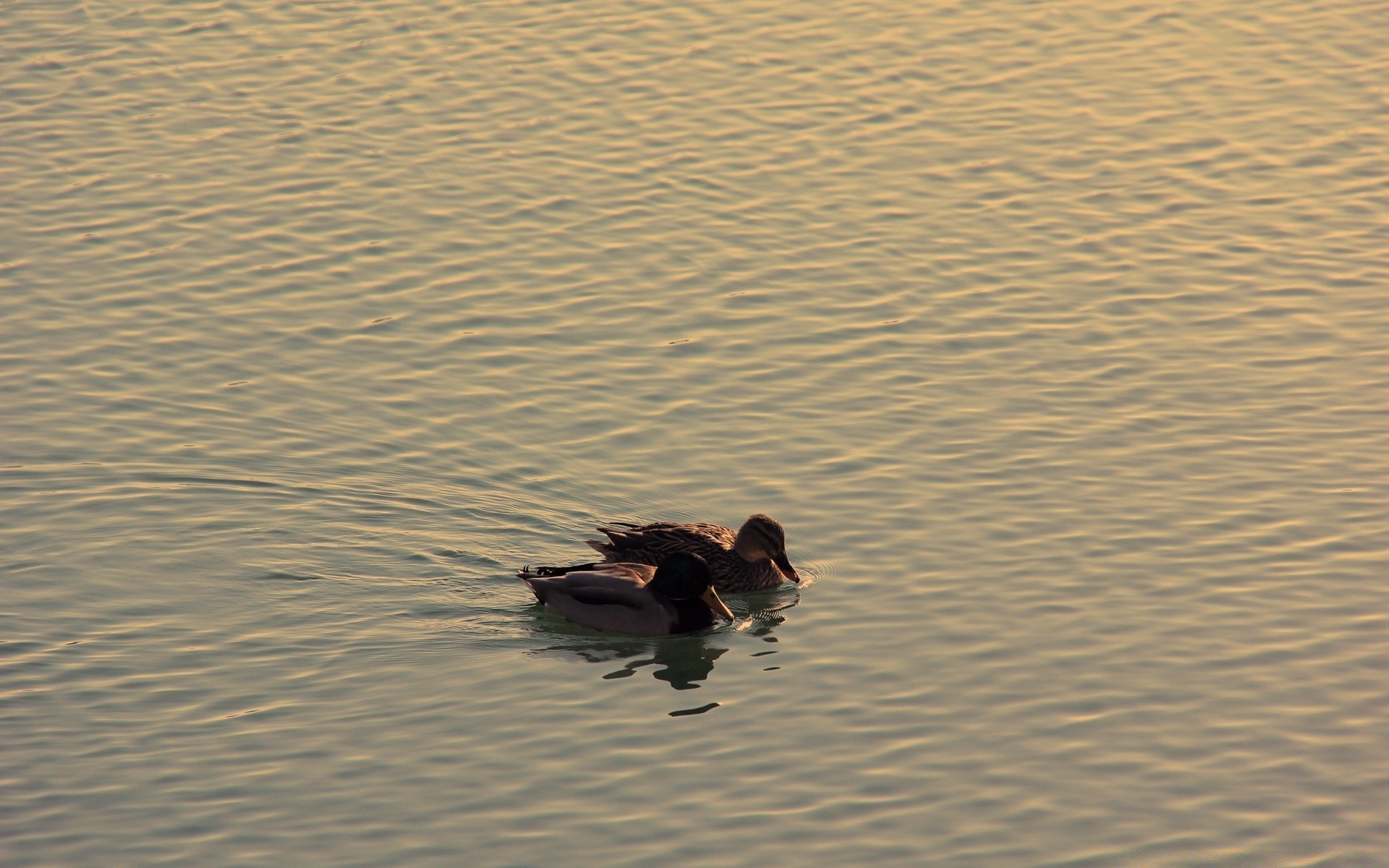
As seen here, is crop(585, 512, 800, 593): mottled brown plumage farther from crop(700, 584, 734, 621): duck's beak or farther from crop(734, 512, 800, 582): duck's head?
crop(700, 584, 734, 621): duck's beak

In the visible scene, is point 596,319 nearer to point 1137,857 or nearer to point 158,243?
point 158,243

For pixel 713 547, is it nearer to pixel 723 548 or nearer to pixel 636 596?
pixel 723 548

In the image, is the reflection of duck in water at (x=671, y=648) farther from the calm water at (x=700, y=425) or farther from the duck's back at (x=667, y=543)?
the duck's back at (x=667, y=543)

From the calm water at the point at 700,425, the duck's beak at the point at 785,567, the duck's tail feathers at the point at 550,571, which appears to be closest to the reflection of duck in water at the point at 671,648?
the calm water at the point at 700,425

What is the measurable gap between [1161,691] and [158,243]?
14.2m

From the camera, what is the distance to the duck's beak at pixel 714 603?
56.2 feet

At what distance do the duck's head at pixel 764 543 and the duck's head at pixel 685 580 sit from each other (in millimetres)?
447

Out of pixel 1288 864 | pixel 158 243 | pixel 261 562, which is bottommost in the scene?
pixel 1288 864

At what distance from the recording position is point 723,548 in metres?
17.5

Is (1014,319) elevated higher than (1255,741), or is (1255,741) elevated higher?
(1014,319)

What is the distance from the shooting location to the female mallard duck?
16.9m

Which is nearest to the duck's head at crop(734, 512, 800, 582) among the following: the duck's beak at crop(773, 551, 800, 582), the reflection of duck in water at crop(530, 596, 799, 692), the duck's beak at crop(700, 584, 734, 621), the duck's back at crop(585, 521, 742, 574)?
the duck's beak at crop(773, 551, 800, 582)

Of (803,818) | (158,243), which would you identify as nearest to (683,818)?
(803,818)

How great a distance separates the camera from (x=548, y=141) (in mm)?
27484
